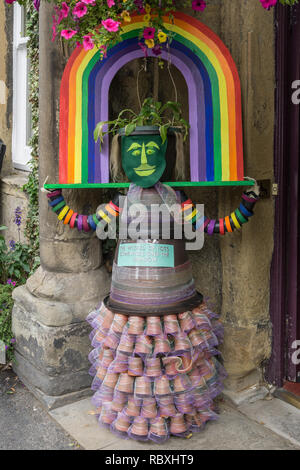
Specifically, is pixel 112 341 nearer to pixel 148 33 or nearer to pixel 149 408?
pixel 149 408

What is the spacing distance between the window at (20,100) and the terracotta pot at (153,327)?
8.61 feet

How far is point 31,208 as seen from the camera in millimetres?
4191

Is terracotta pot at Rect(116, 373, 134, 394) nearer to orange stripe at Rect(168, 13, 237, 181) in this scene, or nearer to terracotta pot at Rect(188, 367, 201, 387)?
terracotta pot at Rect(188, 367, 201, 387)

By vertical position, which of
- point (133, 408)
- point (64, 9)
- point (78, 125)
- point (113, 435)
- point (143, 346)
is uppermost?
point (64, 9)

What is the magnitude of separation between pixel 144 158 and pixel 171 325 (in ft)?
2.85

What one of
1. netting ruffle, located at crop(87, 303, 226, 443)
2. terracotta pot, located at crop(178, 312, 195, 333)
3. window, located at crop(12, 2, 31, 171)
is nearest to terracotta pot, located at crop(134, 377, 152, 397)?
netting ruffle, located at crop(87, 303, 226, 443)

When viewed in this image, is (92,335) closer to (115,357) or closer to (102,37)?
(115,357)

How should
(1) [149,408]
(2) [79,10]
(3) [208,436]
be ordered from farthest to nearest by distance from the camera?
(3) [208,436] → (1) [149,408] → (2) [79,10]

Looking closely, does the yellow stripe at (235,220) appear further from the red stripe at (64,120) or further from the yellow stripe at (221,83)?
the red stripe at (64,120)

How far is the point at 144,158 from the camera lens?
2.60 metres

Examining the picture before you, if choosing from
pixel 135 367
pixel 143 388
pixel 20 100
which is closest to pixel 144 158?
pixel 135 367

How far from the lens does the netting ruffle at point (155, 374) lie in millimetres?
2572
